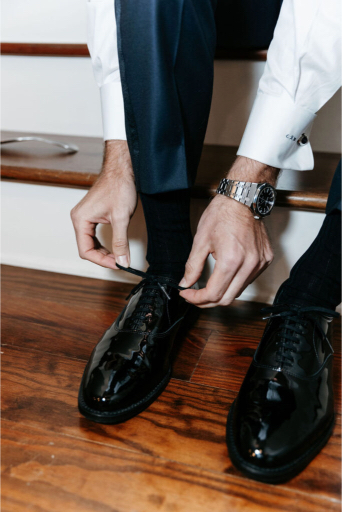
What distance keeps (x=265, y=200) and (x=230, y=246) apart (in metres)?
0.11

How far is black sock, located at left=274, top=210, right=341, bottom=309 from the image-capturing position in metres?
0.63

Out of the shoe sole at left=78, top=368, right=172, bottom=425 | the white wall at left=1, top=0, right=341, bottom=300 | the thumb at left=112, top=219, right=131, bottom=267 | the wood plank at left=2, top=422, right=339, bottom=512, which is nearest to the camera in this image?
the wood plank at left=2, top=422, right=339, bottom=512

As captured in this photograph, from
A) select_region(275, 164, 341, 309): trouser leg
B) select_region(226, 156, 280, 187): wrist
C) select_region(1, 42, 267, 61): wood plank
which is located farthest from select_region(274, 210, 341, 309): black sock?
select_region(1, 42, 267, 61): wood plank

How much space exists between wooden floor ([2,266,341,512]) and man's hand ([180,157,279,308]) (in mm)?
159

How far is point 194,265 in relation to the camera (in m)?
0.63

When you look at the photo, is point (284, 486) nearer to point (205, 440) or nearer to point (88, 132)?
point (205, 440)

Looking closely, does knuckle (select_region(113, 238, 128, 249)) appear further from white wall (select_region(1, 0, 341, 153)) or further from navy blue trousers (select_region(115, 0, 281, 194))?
white wall (select_region(1, 0, 341, 153))

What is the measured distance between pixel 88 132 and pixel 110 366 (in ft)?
2.45

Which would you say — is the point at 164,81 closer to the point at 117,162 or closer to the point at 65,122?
the point at 117,162

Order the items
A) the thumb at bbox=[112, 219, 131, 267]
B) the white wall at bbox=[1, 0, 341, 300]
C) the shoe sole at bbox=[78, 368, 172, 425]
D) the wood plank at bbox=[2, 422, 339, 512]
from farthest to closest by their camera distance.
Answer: the white wall at bbox=[1, 0, 341, 300] < the thumb at bbox=[112, 219, 131, 267] < the shoe sole at bbox=[78, 368, 172, 425] < the wood plank at bbox=[2, 422, 339, 512]

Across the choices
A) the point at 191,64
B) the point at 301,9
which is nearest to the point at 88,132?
the point at 191,64

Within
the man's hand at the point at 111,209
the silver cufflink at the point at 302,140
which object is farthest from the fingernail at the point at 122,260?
the silver cufflink at the point at 302,140

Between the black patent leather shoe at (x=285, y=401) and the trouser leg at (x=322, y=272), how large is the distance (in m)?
0.02

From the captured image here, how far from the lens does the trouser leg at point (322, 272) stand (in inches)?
24.8
